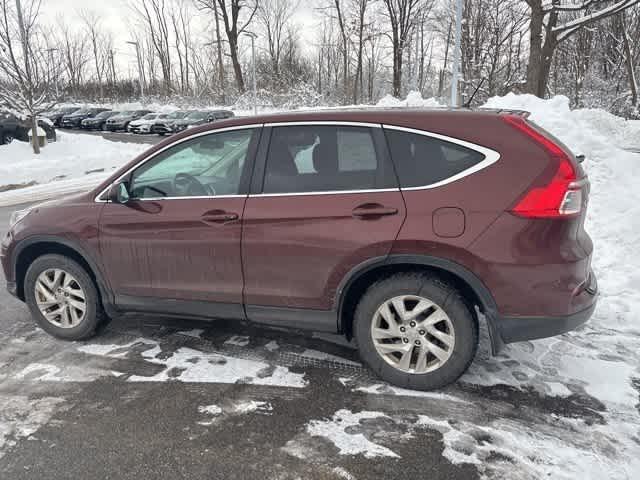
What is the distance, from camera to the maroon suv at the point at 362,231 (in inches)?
119

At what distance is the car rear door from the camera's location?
10.5ft

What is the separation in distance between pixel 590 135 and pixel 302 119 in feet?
29.2

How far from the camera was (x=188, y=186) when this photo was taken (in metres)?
3.77

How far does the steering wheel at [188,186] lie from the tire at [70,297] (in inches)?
42.3

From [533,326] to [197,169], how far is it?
2.54 m

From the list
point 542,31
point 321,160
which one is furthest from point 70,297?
point 542,31

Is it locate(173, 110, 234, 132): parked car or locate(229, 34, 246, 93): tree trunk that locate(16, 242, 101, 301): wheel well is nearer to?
locate(173, 110, 234, 132): parked car

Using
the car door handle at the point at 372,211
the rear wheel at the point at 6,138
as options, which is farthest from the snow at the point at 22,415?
the rear wheel at the point at 6,138

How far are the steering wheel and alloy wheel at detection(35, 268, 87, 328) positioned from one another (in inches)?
46.5

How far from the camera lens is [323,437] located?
9.53 feet

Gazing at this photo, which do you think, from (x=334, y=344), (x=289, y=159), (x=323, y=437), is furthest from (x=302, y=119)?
(x=323, y=437)

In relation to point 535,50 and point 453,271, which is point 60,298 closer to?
point 453,271

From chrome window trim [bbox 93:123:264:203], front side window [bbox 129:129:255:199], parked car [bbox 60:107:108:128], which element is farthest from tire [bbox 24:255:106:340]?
parked car [bbox 60:107:108:128]

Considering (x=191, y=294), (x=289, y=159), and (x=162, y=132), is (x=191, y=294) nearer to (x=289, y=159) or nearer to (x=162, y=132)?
(x=289, y=159)
